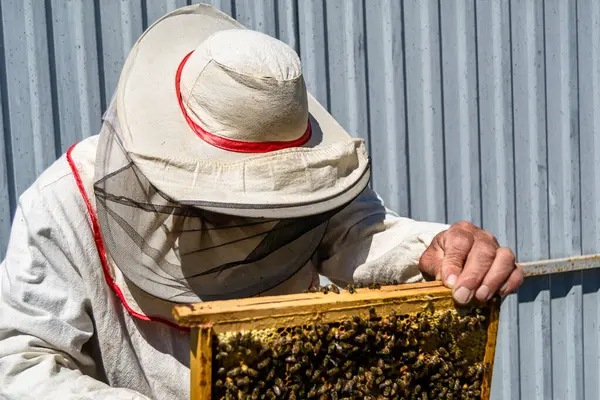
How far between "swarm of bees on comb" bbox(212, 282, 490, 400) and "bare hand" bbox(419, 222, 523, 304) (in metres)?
0.08

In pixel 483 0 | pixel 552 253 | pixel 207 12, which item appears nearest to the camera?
pixel 207 12

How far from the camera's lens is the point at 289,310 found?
1.84 m

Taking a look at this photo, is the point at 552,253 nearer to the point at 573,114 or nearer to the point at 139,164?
the point at 573,114

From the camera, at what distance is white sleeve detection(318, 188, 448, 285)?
99.7 inches

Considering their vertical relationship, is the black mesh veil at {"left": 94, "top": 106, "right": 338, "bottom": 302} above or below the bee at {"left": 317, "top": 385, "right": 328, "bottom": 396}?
above

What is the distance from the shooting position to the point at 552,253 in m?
4.88

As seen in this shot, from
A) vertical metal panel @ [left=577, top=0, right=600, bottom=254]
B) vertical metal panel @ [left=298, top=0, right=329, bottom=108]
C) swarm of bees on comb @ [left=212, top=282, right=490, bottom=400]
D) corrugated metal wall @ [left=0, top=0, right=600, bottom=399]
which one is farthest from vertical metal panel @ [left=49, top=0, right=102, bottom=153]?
vertical metal panel @ [left=577, top=0, right=600, bottom=254]

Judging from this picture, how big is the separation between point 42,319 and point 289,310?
2.45 ft

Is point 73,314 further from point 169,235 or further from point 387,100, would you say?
point 387,100

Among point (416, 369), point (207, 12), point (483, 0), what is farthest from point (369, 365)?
point (483, 0)

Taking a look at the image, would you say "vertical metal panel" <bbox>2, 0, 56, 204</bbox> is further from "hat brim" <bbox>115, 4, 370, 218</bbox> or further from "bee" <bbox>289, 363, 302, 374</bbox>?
"bee" <bbox>289, 363, 302, 374</bbox>

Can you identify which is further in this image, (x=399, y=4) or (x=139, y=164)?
(x=399, y=4)

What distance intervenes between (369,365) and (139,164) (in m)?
0.83

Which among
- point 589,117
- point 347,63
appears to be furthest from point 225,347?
point 589,117
